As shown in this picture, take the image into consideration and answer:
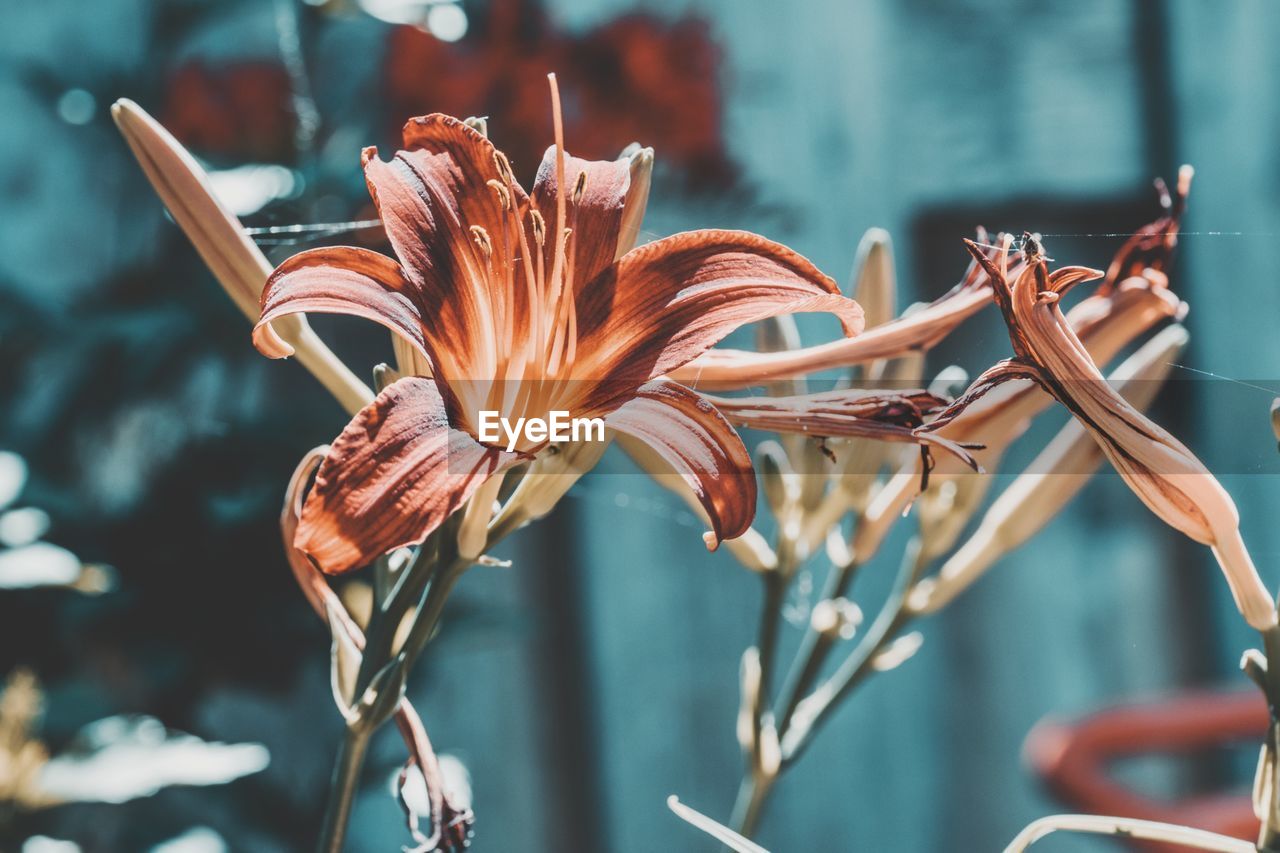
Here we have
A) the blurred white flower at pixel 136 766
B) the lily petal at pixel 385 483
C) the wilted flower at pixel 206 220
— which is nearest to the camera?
the lily petal at pixel 385 483

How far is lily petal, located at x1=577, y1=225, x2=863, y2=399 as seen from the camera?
0.87ft

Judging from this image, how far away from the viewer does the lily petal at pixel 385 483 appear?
0.21 meters

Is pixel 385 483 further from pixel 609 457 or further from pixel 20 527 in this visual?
pixel 609 457

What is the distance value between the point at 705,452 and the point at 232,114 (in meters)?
0.75

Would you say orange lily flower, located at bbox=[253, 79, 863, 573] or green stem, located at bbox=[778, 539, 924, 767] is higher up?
orange lily flower, located at bbox=[253, 79, 863, 573]

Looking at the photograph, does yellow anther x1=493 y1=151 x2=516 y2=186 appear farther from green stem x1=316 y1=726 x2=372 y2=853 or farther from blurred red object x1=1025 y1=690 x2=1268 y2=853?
blurred red object x1=1025 y1=690 x2=1268 y2=853

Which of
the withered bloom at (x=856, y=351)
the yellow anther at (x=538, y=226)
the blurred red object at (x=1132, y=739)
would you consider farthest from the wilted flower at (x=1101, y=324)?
the blurred red object at (x=1132, y=739)

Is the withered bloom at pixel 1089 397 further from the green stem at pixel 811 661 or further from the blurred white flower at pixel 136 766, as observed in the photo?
the blurred white flower at pixel 136 766

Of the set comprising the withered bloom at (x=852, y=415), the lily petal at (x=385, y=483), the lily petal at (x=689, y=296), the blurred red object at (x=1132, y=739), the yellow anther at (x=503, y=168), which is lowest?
the blurred red object at (x=1132, y=739)

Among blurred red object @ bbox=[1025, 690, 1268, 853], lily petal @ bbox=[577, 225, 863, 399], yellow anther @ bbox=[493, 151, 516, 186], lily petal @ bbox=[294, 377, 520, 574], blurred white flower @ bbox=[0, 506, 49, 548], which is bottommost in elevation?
blurred red object @ bbox=[1025, 690, 1268, 853]

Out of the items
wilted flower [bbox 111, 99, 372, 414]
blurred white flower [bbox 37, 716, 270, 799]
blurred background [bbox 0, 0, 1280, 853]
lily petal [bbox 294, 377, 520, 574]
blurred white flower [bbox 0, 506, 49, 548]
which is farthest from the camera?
blurred background [bbox 0, 0, 1280, 853]

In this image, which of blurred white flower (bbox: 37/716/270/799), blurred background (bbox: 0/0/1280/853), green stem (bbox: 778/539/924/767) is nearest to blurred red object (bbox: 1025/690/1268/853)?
blurred background (bbox: 0/0/1280/853)

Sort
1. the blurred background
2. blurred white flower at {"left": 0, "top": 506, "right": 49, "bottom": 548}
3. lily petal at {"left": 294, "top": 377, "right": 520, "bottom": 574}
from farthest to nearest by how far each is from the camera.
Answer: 1. the blurred background
2. blurred white flower at {"left": 0, "top": 506, "right": 49, "bottom": 548}
3. lily petal at {"left": 294, "top": 377, "right": 520, "bottom": 574}

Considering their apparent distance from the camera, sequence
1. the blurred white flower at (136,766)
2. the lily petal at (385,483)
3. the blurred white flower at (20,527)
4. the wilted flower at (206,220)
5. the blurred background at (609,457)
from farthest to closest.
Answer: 1. the blurred background at (609,457)
2. the blurred white flower at (20,527)
3. the blurred white flower at (136,766)
4. the wilted flower at (206,220)
5. the lily petal at (385,483)
